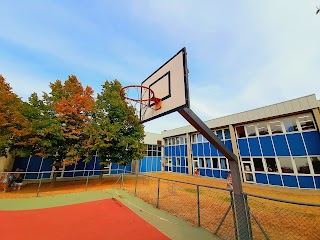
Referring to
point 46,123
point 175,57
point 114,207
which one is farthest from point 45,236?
point 46,123

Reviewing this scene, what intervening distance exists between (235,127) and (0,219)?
64.8ft

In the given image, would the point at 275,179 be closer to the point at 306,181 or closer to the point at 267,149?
the point at 306,181

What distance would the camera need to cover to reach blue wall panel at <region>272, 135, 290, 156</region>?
45.8 ft

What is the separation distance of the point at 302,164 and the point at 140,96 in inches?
595

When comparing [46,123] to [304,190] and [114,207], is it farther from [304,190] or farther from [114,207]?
[304,190]

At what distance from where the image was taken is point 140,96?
747cm

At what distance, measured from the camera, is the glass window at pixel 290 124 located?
1378cm

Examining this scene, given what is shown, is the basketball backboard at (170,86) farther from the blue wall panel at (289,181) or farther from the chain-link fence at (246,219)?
the blue wall panel at (289,181)

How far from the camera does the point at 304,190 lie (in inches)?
496

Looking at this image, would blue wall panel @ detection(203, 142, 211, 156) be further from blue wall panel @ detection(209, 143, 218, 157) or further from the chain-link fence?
the chain-link fence

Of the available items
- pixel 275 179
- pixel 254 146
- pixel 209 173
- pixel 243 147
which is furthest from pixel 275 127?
pixel 209 173

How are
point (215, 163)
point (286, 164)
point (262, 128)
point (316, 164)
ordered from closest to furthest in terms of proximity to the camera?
point (316, 164) < point (286, 164) < point (262, 128) < point (215, 163)

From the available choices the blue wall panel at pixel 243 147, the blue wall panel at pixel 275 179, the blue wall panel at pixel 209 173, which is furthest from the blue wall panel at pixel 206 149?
the blue wall panel at pixel 275 179

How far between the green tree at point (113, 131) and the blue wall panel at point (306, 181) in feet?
47.4
